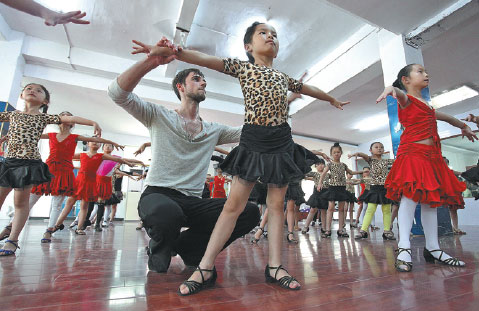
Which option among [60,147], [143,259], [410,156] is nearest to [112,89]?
[143,259]

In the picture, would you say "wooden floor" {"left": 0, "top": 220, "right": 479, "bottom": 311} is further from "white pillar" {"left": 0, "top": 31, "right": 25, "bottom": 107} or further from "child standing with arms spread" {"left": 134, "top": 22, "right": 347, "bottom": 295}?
"white pillar" {"left": 0, "top": 31, "right": 25, "bottom": 107}

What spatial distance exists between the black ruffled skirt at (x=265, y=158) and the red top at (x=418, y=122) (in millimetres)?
1021

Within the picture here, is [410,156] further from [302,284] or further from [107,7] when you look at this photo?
[107,7]

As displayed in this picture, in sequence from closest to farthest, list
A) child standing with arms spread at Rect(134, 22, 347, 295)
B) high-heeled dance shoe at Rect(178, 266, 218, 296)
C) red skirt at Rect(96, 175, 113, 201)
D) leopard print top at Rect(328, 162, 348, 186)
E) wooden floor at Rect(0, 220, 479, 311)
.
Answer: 1. wooden floor at Rect(0, 220, 479, 311)
2. high-heeled dance shoe at Rect(178, 266, 218, 296)
3. child standing with arms spread at Rect(134, 22, 347, 295)
4. leopard print top at Rect(328, 162, 348, 186)
5. red skirt at Rect(96, 175, 113, 201)

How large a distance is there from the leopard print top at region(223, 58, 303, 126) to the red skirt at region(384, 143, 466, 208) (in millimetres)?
968

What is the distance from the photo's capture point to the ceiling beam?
3494 millimetres

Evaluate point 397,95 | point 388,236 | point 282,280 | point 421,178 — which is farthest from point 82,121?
point 388,236

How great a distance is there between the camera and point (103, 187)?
4.75 m

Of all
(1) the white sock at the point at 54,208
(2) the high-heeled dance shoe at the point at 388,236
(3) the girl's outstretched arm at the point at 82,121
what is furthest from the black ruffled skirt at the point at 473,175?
(1) the white sock at the point at 54,208

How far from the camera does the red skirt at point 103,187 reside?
4.64 metres

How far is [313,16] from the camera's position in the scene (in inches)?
188

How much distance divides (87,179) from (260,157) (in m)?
3.65

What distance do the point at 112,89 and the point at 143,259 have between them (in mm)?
1224

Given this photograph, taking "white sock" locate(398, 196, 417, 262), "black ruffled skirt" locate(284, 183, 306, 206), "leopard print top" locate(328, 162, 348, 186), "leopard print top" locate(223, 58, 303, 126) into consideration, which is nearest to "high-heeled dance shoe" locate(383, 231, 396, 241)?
"leopard print top" locate(328, 162, 348, 186)
